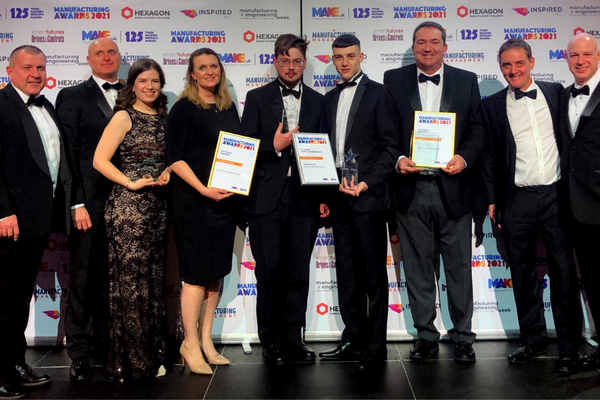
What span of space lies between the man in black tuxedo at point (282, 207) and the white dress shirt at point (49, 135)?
1.28 meters

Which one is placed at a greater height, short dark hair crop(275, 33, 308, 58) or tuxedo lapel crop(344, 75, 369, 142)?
short dark hair crop(275, 33, 308, 58)

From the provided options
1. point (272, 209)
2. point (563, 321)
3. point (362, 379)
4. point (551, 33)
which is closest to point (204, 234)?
point (272, 209)

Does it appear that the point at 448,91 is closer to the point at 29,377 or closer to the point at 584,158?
the point at 584,158

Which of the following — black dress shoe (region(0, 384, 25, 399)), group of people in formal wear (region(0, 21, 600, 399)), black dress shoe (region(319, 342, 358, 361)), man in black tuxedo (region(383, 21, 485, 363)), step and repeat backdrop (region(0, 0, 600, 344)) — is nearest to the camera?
black dress shoe (region(0, 384, 25, 399))

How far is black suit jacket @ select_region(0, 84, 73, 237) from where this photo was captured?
353 cm

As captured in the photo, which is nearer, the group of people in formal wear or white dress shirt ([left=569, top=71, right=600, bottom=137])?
the group of people in formal wear

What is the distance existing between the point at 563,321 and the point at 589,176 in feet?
3.44

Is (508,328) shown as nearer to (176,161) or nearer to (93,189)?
(176,161)

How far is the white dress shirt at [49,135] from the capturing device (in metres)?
3.71

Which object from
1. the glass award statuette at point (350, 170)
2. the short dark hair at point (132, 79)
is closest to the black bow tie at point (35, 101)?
the short dark hair at point (132, 79)

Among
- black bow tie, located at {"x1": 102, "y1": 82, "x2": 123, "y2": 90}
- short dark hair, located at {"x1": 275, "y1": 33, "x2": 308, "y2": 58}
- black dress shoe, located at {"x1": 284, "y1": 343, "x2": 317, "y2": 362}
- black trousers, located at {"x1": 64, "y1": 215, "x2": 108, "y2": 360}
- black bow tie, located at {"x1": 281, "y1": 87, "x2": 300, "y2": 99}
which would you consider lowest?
black dress shoe, located at {"x1": 284, "y1": 343, "x2": 317, "y2": 362}

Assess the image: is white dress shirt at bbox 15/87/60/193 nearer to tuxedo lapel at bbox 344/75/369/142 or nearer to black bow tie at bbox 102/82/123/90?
black bow tie at bbox 102/82/123/90

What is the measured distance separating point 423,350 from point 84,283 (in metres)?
2.50

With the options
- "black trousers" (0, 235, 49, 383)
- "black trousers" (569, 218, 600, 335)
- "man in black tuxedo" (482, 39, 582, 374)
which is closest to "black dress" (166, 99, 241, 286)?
"black trousers" (0, 235, 49, 383)
